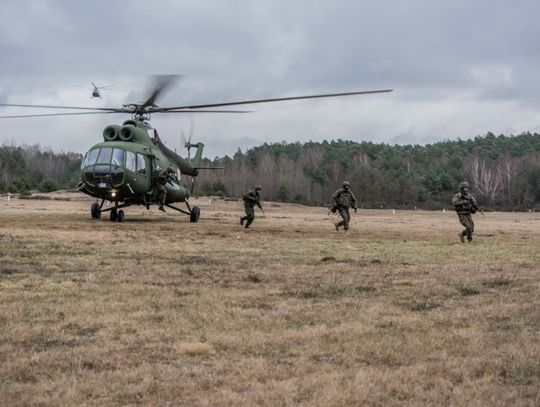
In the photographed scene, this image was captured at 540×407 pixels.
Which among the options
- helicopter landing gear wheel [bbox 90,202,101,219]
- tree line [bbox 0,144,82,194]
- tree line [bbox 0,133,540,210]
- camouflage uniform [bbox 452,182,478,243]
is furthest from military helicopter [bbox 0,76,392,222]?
tree line [bbox 0,133,540,210]

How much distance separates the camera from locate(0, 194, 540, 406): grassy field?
4.71 metres

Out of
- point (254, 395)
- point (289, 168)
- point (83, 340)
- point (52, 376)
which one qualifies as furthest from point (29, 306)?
point (289, 168)

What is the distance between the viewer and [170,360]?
5.42 meters

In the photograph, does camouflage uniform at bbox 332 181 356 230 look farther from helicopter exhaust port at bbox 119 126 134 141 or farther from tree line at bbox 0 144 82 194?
tree line at bbox 0 144 82 194

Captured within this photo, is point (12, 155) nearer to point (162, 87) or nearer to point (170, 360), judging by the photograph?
point (162, 87)

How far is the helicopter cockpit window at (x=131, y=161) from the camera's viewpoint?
2241 cm

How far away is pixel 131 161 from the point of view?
22.5 meters

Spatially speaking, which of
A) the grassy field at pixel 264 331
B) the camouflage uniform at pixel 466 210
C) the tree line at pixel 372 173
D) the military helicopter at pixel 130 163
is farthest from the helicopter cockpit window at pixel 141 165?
the tree line at pixel 372 173

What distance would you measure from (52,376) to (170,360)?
912 millimetres

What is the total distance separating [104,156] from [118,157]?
0.44 m

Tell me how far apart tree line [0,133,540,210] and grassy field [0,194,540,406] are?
62754 millimetres

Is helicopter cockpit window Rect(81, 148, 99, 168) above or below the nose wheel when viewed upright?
above

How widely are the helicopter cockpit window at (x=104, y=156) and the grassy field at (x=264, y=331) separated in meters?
9.88

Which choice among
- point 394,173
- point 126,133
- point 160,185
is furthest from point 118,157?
A: point 394,173
